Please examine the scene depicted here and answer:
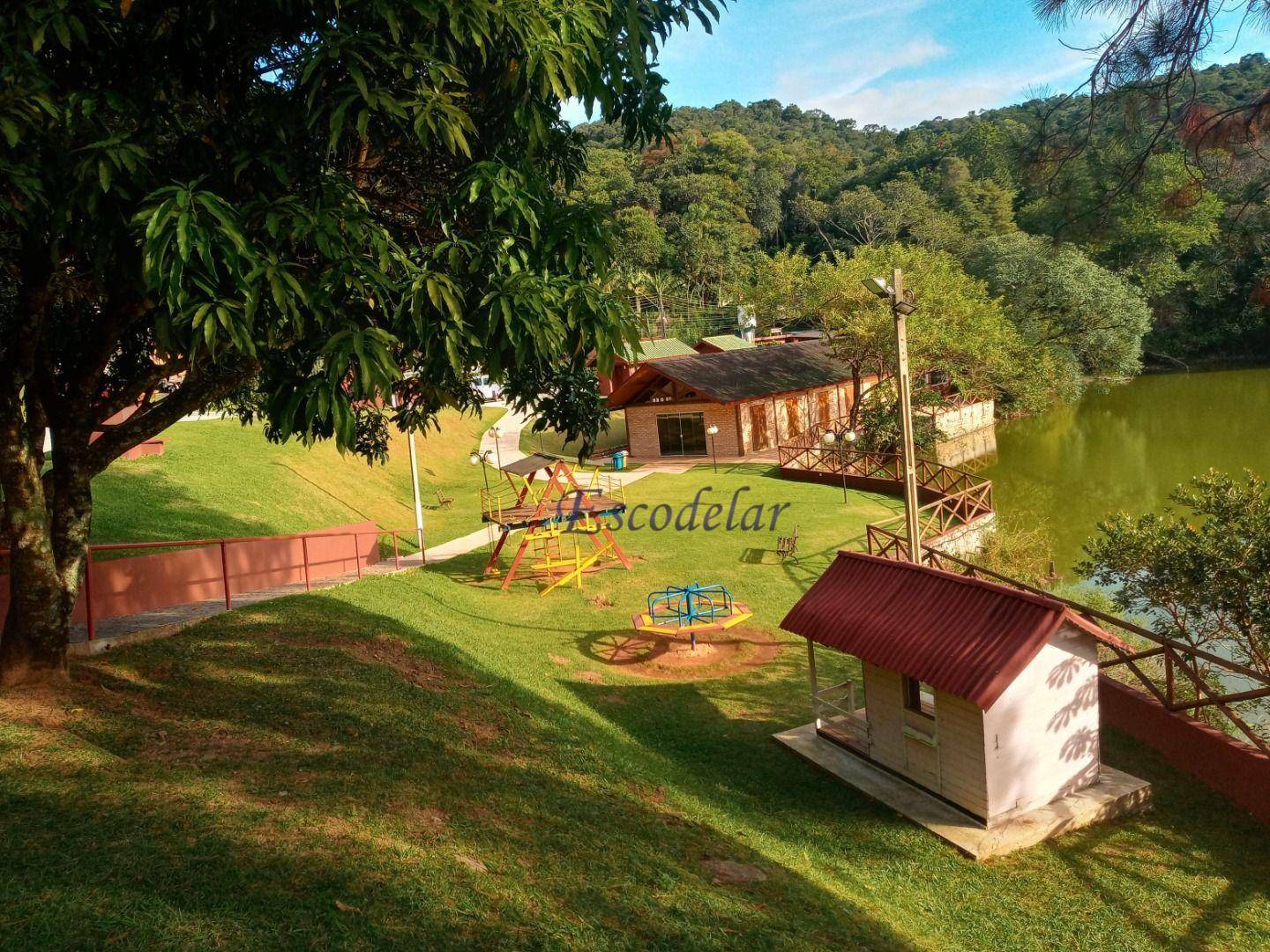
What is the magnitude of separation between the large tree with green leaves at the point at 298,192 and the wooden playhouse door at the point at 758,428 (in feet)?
93.4

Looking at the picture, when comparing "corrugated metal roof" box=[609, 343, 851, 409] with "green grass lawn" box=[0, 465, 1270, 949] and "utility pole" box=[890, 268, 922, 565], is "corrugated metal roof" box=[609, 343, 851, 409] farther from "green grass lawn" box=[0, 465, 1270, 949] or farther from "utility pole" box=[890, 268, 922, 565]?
"green grass lawn" box=[0, 465, 1270, 949]

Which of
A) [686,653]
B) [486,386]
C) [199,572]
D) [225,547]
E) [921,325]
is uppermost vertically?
[921,325]

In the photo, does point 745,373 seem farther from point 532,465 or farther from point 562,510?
point 562,510

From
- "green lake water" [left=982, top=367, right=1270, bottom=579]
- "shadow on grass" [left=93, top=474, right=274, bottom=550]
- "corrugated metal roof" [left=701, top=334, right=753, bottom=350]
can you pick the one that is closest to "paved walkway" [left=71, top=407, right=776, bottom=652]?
"shadow on grass" [left=93, top=474, right=274, bottom=550]

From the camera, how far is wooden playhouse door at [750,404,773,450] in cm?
3611

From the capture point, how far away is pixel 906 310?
480 inches

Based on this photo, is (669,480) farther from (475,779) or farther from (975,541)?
(475,779)

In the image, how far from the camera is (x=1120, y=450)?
37.4 meters

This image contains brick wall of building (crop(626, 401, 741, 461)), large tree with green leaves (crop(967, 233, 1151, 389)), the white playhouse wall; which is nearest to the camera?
the white playhouse wall

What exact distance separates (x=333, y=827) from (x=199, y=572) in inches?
338

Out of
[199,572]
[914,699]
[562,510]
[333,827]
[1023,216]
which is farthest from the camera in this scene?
[1023,216]

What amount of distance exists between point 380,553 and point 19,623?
13859 mm

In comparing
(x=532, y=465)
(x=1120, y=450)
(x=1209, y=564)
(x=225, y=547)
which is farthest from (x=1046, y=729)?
(x=1120, y=450)

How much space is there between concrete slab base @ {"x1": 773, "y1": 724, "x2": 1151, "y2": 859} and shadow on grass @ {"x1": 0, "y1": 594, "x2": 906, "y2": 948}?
7.50ft
